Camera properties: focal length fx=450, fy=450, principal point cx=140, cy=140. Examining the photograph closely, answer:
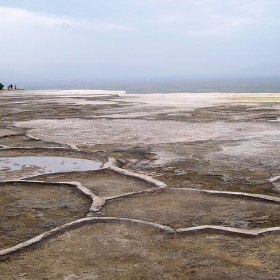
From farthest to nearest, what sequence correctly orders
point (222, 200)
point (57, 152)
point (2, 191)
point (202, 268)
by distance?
point (57, 152) < point (2, 191) < point (222, 200) < point (202, 268)

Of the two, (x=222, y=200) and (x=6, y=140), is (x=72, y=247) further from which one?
(x=6, y=140)

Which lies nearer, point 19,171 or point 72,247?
point 72,247

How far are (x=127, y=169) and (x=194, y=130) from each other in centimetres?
473

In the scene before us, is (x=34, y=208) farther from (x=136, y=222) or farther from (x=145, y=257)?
(x=145, y=257)

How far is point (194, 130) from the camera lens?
11.7 meters

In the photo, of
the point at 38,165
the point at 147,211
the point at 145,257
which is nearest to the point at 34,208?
the point at 147,211

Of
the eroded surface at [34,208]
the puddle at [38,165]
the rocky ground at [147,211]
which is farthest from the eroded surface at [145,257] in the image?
the puddle at [38,165]

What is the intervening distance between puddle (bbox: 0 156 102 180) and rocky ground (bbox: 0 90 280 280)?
0.29 feet

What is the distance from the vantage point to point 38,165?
7836mm

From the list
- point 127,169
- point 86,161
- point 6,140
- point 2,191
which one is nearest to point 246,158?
point 127,169

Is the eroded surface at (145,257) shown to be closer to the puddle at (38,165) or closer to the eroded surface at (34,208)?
the eroded surface at (34,208)

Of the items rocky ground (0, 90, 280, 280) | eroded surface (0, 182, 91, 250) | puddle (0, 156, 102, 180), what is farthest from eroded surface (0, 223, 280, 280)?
puddle (0, 156, 102, 180)

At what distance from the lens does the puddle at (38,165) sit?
7.28m

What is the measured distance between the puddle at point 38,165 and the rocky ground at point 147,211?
87 millimetres
